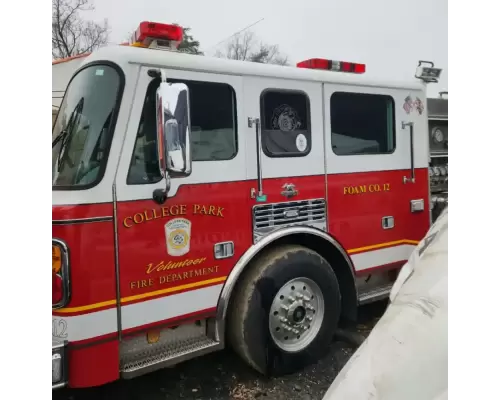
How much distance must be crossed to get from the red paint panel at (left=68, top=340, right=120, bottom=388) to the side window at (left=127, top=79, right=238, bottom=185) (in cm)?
74

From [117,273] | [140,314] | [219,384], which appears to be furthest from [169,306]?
[219,384]

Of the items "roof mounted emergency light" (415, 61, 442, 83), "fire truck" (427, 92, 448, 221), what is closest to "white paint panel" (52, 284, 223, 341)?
"roof mounted emergency light" (415, 61, 442, 83)

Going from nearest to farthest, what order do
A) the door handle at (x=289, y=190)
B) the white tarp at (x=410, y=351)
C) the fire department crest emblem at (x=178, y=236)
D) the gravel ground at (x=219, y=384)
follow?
the white tarp at (x=410, y=351) < the fire department crest emblem at (x=178, y=236) < the gravel ground at (x=219, y=384) < the door handle at (x=289, y=190)

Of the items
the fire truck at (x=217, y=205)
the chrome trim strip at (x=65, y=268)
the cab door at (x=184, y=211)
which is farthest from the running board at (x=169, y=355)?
the chrome trim strip at (x=65, y=268)

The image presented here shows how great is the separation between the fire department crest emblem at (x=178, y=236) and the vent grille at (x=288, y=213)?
41 centimetres

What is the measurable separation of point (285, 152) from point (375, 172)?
74cm

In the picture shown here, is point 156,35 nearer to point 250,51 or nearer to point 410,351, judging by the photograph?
point 250,51

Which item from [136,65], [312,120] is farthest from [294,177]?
[136,65]

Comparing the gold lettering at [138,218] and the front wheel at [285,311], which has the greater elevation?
the gold lettering at [138,218]

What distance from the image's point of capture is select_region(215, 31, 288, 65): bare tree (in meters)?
2.48

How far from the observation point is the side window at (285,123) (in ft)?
8.90

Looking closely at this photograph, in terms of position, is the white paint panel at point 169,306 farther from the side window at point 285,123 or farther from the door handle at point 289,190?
the side window at point 285,123

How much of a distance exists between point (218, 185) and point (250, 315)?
2.32 ft
